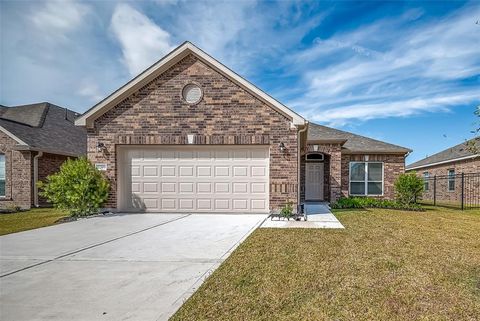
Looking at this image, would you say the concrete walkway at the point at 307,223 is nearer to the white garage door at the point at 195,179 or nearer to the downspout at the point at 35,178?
A: the white garage door at the point at 195,179

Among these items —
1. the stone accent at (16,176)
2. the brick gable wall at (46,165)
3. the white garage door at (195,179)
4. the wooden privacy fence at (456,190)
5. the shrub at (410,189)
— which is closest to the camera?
the white garage door at (195,179)

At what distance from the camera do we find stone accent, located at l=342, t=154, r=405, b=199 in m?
16.9

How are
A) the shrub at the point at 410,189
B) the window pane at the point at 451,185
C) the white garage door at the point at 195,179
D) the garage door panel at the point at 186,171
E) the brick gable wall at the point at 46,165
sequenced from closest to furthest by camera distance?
1. the white garage door at the point at 195,179
2. the garage door panel at the point at 186,171
3. the shrub at the point at 410,189
4. the brick gable wall at the point at 46,165
5. the window pane at the point at 451,185

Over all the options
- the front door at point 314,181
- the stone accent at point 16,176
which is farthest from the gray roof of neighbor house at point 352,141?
the stone accent at point 16,176

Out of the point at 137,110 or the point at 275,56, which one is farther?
the point at 275,56

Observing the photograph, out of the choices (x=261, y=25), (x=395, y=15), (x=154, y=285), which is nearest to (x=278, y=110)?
(x=261, y=25)

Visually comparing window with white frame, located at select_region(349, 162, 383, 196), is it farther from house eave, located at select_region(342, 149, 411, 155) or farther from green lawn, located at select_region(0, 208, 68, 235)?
green lawn, located at select_region(0, 208, 68, 235)

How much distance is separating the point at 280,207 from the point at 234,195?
178 centimetres

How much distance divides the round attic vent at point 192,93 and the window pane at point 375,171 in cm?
1155

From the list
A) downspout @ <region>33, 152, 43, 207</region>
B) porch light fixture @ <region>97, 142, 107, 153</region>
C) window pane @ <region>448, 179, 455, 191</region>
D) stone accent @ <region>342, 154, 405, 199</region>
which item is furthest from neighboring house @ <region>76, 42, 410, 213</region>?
window pane @ <region>448, 179, 455, 191</region>

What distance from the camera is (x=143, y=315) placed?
124 inches

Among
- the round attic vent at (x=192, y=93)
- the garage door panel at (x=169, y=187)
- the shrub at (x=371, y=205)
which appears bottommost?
the shrub at (x=371, y=205)

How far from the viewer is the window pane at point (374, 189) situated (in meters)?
17.0

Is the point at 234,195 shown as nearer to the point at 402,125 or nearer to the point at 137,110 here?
the point at 137,110
